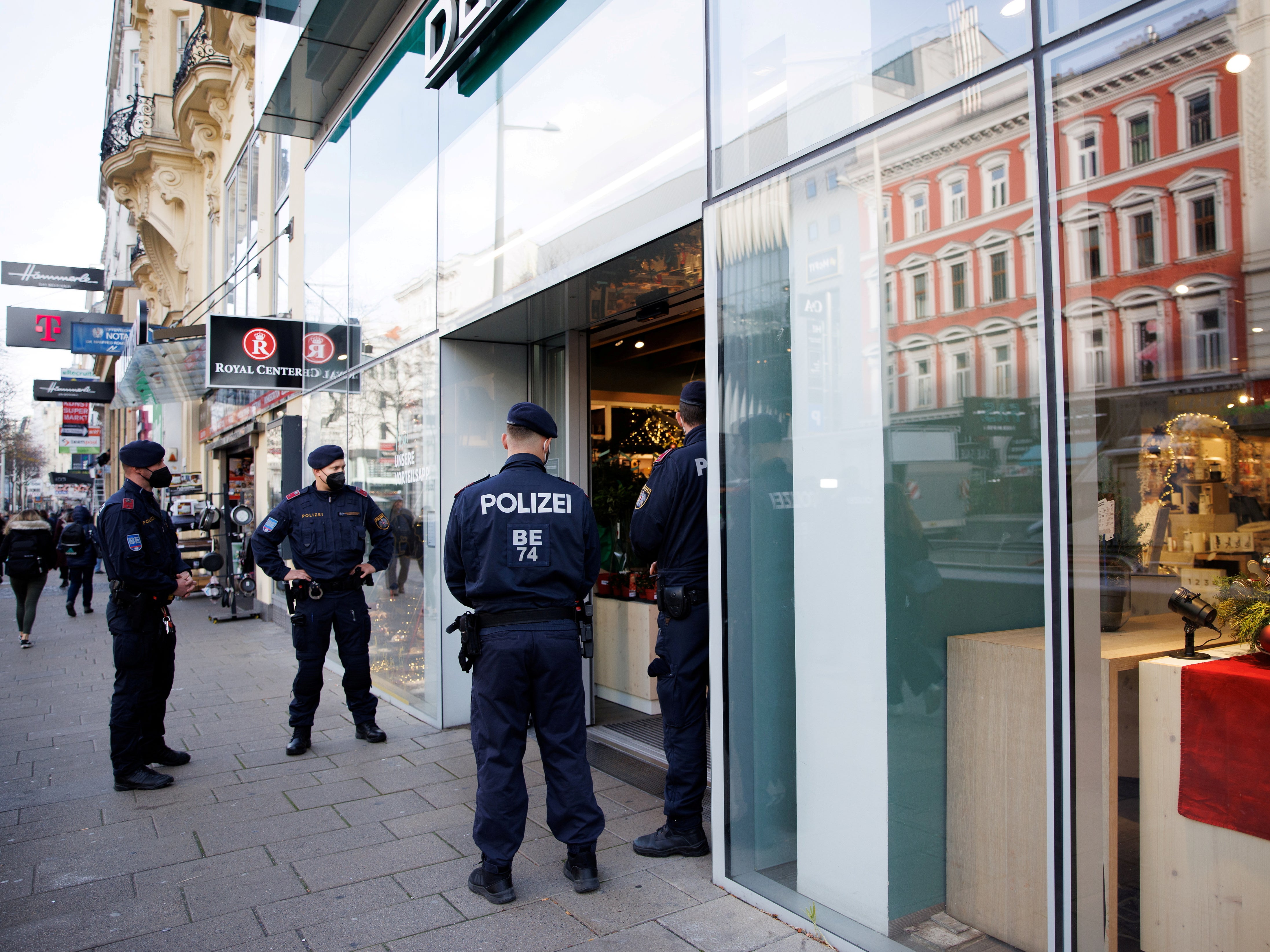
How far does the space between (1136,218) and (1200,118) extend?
256mm

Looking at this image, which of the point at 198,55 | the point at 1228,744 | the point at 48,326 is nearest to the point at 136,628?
the point at 1228,744

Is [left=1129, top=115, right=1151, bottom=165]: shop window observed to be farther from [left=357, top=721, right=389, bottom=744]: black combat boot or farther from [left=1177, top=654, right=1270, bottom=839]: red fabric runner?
[left=357, top=721, right=389, bottom=744]: black combat boot

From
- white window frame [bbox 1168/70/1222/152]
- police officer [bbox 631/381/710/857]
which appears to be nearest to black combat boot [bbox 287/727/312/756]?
police officer [bbox 631/381/710/857]

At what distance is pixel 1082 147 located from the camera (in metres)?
2.33

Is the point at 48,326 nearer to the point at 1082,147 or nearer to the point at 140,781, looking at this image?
the point at 140,781

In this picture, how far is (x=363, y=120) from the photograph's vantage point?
7887 mm

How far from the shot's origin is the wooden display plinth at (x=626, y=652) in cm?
612

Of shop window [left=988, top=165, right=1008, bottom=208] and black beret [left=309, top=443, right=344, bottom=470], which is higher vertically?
shop window [left=988, top=165, right=1008, bottom=208]

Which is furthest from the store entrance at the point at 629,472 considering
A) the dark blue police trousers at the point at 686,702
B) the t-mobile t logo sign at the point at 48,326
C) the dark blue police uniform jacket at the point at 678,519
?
the t-mobile t logo sign at the point at 48,326

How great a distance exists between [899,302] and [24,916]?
13.0 feet

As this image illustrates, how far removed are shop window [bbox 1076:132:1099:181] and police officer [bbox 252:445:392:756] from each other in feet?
15.0

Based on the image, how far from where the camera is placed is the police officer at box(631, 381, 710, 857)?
368 cm

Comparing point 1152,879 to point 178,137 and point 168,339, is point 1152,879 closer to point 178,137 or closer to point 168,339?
point 168,339

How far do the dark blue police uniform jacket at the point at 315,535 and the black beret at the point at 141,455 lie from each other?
2.39ft
